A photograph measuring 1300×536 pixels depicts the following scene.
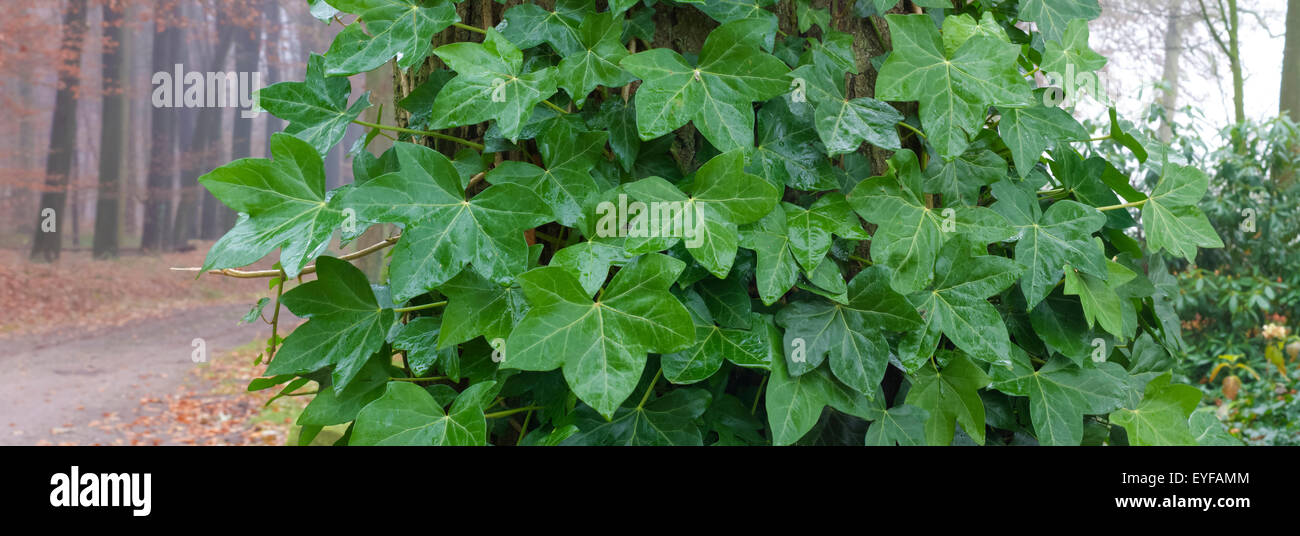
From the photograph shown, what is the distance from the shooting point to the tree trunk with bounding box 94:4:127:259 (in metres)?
9.21

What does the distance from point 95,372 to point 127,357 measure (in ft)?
1.14

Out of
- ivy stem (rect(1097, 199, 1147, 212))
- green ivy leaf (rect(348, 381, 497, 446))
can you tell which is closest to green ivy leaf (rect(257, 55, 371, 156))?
green ivy leaf (rect(348, 381, 497, 446))

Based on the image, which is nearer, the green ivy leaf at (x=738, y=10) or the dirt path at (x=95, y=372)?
the green ivy leaf at (x=738, y=10)

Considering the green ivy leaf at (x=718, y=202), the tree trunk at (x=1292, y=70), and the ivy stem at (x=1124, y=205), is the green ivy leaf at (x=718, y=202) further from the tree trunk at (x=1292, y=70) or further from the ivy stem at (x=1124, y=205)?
the tree trunk at (x=1292, y=70)

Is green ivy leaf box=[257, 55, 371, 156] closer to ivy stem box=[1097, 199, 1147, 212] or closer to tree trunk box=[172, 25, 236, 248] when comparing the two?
ivy stem box=[1097, 199, 1147, 212]

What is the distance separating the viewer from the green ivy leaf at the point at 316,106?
970 millimetres

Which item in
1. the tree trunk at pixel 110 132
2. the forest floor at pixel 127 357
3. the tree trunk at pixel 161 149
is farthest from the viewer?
the tree trunk at pixel 161 149

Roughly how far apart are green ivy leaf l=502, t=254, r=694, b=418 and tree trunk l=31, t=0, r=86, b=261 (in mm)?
10381

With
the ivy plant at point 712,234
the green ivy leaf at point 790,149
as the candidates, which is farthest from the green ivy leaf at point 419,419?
the green ivy leaf at point 790,149

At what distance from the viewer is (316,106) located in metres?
1.00

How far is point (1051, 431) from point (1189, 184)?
0.42 meters

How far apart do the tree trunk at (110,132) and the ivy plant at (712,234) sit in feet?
34.4

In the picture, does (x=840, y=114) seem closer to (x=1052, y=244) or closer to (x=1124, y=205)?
(x=1052, y=244)
